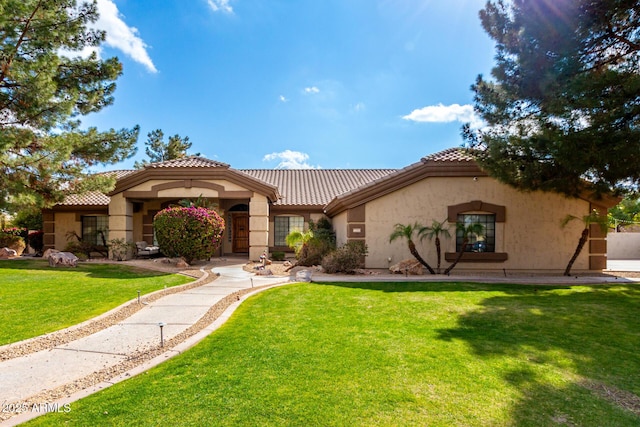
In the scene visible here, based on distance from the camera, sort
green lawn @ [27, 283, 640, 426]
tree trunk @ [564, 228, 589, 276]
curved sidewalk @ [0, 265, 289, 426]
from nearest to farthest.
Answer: green lawn @ [27, 283, 640, 426]
curved sidewalk @ [0, 265, 289, 426]
tree trunk @ [564, 228, 589, 276]

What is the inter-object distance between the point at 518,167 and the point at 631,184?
336 cm

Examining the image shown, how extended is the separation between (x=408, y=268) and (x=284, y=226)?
915cm

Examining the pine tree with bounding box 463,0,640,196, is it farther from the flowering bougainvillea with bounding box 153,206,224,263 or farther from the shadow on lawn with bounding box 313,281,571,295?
the flowering bougainvillea with bounding box 153,206,224,263

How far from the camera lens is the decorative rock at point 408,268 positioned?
13.0m

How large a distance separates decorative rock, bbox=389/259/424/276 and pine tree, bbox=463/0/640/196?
14.6 ft

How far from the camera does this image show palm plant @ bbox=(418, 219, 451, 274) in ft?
42.0

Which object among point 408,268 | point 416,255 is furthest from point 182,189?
point 416,255

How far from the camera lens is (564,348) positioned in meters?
5.37

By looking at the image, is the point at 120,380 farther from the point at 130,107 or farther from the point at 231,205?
the point at 231,205

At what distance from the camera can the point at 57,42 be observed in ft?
41.3

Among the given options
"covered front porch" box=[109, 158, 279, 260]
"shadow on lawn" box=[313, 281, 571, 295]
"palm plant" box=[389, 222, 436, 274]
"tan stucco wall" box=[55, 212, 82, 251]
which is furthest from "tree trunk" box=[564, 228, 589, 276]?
"tan stucco wall" box=[55, 212, 82, 251]

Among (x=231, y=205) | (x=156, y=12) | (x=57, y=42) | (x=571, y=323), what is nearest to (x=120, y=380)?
(x=571, y=323)

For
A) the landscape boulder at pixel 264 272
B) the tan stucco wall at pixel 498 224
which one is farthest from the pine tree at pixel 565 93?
the landscape boulder at pixel 264 272

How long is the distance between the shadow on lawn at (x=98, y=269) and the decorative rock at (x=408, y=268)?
28.7 feet
